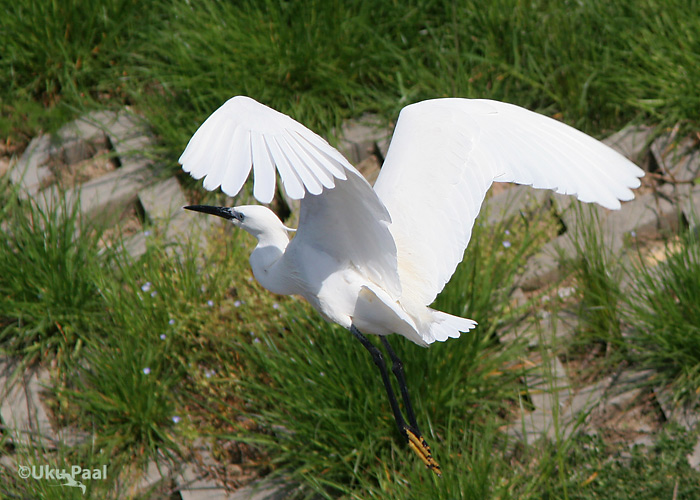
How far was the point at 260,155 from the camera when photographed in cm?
201

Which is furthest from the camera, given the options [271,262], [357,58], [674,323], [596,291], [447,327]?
[357,58]

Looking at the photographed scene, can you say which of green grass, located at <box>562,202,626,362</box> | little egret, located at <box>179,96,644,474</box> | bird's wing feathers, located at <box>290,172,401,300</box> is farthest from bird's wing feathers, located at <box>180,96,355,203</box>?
green grass, located at <box>562,202,626,362</box>

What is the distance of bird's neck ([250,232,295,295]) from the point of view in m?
2.78

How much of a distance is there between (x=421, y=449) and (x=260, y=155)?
1279 millimetres

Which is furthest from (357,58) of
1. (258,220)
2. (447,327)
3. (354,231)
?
(447,327)

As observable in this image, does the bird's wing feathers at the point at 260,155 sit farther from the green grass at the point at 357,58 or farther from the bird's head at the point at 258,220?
the green grass at the point at 357,58

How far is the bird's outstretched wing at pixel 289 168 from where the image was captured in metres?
1.94

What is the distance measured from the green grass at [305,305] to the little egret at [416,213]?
0.97 feet

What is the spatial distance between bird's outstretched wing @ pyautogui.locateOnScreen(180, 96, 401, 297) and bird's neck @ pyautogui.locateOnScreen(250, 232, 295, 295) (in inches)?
11.5

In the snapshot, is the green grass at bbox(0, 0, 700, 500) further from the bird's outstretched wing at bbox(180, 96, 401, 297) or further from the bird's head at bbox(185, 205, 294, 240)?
the bird's outstretched wing at bbox(180, 96, 401, 297)

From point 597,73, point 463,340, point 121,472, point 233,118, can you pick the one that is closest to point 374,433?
point 463,340

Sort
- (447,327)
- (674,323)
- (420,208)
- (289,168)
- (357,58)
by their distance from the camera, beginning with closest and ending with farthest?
(289,168), (447,327), (420,208), (674,323), (357,58)

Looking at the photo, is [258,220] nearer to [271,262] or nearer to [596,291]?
[271,262]

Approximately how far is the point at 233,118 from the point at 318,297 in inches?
28.9
